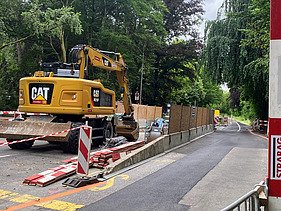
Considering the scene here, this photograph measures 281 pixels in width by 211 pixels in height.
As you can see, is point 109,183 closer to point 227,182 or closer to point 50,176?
point 50,176

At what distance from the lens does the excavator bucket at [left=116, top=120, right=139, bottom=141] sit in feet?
55.1

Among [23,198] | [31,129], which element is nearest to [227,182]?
[23,198]

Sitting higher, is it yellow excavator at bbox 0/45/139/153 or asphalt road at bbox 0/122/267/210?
yellow excavator at bbox 0/45/139/153

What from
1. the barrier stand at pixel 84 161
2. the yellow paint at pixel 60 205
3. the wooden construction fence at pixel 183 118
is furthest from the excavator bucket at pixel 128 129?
the yellow paint at pixel 60 205

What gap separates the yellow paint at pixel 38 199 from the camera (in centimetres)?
601

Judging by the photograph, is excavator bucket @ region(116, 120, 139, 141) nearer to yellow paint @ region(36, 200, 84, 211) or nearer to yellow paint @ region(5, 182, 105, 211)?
yellow paint @ region(5, 182, 105, 211)

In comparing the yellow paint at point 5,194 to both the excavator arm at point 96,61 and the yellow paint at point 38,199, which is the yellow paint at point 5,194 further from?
A: the excavator arm at point 96,61

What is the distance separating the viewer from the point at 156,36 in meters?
41.6

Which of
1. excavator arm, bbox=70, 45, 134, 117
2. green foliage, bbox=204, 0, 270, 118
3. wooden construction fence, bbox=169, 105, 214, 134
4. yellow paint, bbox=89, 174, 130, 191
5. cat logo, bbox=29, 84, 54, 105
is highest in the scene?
green foliage, bbox=204, 0, 270, 118

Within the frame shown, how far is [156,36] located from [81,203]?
3662 cm

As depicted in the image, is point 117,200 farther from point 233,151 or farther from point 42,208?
point 233,151

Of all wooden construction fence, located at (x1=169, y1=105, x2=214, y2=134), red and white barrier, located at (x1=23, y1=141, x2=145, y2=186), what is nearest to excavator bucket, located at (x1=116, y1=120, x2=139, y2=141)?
wooden construction fence, located at (x1=169, y1=105, x2=214, y2=134)

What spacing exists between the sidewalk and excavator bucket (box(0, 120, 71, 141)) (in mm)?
4742

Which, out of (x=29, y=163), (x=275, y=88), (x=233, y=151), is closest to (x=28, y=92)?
(x=29, y=163)
